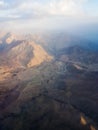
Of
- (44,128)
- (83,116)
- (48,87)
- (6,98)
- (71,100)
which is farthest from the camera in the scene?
(48,87)

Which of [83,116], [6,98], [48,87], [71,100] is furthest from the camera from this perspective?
[48,87]

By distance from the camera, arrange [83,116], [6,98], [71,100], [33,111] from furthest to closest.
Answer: [6,98]
[71,100]
[33,111]
[83,116]

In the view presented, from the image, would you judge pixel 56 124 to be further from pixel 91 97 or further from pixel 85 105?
pixel 91 97

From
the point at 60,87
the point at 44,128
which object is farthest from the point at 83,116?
the point at 60,87

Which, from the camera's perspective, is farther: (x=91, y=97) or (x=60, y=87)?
(x=60, y=87)

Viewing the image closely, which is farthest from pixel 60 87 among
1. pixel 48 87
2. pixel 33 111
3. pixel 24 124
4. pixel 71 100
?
pixel 24 124

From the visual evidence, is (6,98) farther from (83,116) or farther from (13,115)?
(83,116)

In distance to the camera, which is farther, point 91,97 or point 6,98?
point 6,98

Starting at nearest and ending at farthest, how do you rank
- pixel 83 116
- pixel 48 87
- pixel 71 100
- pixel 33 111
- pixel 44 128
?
pixel 44 128
pixel 83 116
pixel 33 111
pixel 71 100
pixel 48 87

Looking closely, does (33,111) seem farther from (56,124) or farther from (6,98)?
(6,98)
